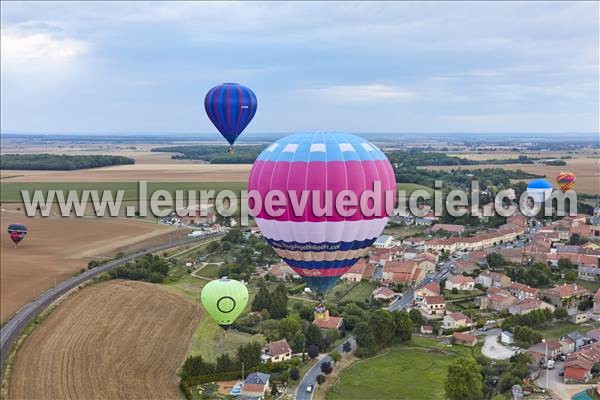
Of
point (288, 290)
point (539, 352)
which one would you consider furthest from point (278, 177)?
point (288, 290)

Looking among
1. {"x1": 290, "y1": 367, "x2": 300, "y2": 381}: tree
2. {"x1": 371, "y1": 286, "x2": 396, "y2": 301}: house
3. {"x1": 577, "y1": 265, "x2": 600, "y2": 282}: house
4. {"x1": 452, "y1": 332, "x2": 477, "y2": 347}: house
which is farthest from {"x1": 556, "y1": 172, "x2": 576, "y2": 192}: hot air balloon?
{"x1": 290, "y1": 367, "x2": 300, "y2": 381}: tree

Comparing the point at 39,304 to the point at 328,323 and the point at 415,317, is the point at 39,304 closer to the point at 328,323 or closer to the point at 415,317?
the point at 328,323

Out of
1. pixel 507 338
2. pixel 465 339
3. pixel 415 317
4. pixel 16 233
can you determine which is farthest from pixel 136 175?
pixel 507 338

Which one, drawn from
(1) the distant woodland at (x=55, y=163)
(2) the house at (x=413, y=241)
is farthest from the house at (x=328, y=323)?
(1) the distant woodland at (x=55, y=163)

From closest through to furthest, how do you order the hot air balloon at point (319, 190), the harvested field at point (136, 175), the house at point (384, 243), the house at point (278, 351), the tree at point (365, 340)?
the hot air balloon at point (319, 190)
the house at point (278, 351)
the tree at point (365, 340)
the house at point (384, 243)
the harvested field at point (136, 175)

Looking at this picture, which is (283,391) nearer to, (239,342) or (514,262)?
(239,342)

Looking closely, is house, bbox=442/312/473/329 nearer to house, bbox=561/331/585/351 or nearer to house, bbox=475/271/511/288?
house, bbox=561/331/585/351

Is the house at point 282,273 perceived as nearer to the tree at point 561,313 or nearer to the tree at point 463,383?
the tree at point 561,313
